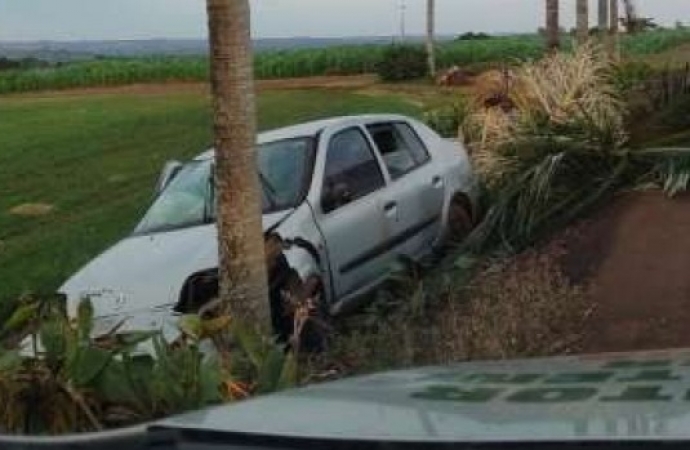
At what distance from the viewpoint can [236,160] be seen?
6.94 meters

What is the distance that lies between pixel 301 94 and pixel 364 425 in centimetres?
3945

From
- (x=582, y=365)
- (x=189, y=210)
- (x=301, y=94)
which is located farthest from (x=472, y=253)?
(x=301, y=94)

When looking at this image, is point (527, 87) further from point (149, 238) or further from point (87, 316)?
point (87, 316)

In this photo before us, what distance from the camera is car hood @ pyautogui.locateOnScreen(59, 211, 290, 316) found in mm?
8750

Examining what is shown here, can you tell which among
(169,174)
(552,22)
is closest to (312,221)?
(169,174)

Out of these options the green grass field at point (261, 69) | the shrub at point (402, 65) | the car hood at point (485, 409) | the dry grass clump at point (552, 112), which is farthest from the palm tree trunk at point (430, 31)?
the car hood at point (485, 409)

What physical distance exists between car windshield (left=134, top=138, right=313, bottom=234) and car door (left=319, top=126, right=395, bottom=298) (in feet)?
0.61

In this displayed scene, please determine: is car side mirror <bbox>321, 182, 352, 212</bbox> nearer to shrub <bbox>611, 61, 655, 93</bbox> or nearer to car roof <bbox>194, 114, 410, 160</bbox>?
car roof <bbox>194, 114, 410, 160</bbox>

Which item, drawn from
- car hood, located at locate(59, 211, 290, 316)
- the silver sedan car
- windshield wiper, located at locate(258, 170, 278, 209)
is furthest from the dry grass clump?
car hood, located at locate(59, 211, 290, 316)

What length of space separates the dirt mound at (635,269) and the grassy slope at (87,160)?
484 cm

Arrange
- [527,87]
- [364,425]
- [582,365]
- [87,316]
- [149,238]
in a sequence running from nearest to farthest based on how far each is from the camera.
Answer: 1. [364,425]
2. [582,365]
3. [87,316]
4. [149,238]
5. [527,87]

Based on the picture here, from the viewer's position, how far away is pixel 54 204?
1925 cm

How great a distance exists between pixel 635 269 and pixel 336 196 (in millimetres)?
2028

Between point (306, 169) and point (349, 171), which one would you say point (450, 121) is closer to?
point (349, 171)
